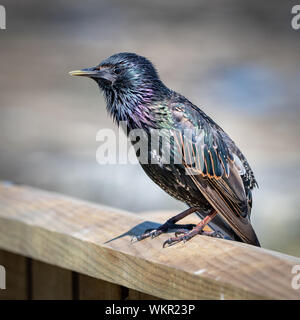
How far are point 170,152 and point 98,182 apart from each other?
12.7 feet

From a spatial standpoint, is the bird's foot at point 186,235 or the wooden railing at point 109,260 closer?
the wooden railing at point 109,260

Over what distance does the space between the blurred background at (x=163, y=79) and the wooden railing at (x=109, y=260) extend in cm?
267

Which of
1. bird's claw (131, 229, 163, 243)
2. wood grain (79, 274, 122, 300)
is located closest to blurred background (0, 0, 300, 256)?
bird's claw (131, 229, 163, 243)

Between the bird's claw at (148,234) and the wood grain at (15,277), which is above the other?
the bird's claw at (148,234)

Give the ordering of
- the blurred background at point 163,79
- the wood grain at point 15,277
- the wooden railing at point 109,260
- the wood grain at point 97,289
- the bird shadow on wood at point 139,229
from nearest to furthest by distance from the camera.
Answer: the wooden railing at point 109,260
the wood grain at point 97,289
the bird shadow on wood at point 139,229
the wood grain at point 15,277
the blurred background at point 163,79

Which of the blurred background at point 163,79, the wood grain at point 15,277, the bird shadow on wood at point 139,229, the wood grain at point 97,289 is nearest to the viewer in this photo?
the wood grain at point 97,289

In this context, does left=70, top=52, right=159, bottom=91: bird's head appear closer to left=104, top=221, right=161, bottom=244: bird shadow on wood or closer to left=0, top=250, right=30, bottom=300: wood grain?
left=104, top=221, right=161, bottom=244: bird shadow on wood

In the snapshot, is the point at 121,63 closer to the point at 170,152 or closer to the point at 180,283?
the point at 170,152

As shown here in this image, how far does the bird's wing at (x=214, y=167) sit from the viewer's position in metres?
2.42

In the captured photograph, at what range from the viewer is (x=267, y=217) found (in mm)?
5383

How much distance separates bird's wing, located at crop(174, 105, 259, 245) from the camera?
242 centimetres

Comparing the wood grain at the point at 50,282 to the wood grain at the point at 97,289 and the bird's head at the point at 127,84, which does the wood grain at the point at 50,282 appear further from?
the bird's head at the point at 127,84

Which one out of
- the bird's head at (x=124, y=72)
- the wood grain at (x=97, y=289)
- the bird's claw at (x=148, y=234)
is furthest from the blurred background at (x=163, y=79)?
the bird's head at (x=124, y=72)

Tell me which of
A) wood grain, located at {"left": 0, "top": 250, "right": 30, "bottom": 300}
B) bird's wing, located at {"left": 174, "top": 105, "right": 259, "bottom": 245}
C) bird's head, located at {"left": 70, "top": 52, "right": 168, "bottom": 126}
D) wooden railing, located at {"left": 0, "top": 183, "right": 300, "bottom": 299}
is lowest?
wood grain, located at {"left": 0, "top": 250, "right": 30, "bottom": 300}
